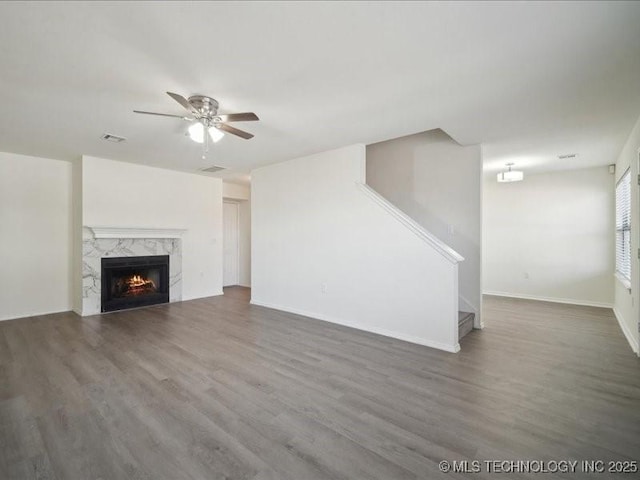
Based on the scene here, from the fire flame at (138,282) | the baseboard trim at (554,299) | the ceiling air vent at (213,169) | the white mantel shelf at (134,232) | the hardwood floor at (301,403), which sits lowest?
the hardwood floor at (301,403)

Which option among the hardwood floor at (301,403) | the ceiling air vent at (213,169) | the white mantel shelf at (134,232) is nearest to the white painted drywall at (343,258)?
the hardwood floor at (301,403)

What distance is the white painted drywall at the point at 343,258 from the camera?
3621mm

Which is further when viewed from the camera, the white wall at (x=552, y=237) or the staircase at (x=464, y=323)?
the white wall at (x=552, y=237)

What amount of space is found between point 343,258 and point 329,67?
273cm

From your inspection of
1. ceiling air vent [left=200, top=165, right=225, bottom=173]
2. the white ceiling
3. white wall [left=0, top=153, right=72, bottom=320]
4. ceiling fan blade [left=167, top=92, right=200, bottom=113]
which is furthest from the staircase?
white wall [left=0, top=153, right=72, bottom=320]

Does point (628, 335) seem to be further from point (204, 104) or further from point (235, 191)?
point (235, 191)

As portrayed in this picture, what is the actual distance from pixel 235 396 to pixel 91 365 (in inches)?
69.0

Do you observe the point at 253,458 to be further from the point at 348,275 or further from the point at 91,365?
the point at 348,275

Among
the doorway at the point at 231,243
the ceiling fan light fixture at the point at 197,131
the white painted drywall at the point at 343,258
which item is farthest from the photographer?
the doorway at the point at 231,243

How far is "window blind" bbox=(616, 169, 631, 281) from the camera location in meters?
4.20

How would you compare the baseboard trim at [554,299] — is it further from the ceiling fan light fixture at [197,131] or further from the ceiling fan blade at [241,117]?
the ceiling fan light fixture at [197,131]

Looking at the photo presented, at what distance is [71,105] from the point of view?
2963mm

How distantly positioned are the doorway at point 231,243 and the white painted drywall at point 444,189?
181 inches

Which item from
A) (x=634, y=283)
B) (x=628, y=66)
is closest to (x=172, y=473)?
(x=628, y=66)
